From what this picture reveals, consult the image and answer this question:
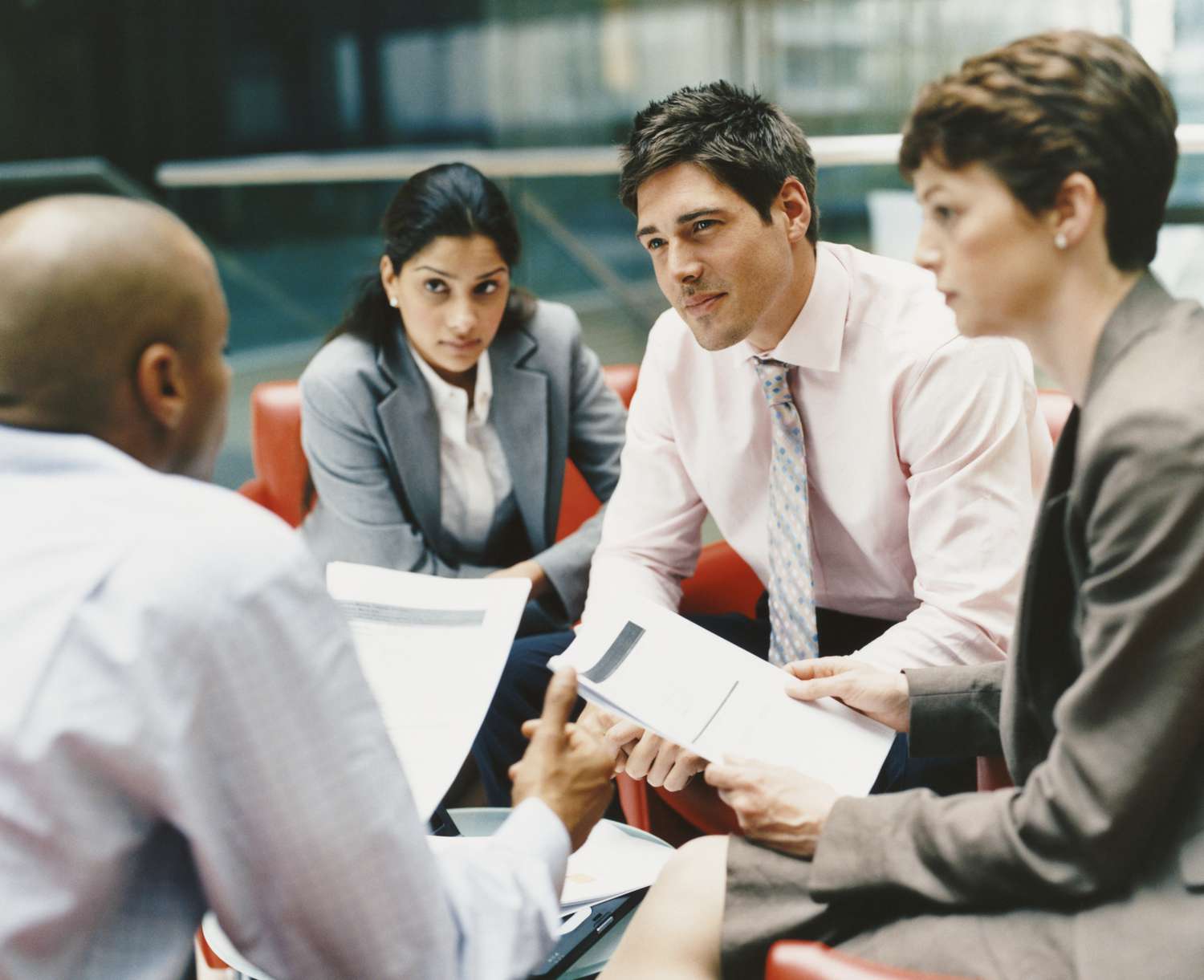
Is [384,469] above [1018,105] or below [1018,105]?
below

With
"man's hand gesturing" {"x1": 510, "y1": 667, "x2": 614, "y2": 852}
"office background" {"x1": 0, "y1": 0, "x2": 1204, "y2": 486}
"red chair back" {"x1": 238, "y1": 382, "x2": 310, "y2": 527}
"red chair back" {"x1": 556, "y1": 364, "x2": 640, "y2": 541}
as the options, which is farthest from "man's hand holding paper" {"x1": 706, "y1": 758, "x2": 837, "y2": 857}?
"office background" {"x1": 0, "y1": 0, "x2": 1204, "y2": 486}

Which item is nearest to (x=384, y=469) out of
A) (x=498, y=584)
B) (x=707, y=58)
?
(x=498, y=584)

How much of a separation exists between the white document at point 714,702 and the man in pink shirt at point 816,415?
0.13 meters

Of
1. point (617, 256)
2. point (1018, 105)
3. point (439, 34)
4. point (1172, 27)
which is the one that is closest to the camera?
point (1018, 105)

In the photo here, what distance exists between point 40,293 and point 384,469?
174cm

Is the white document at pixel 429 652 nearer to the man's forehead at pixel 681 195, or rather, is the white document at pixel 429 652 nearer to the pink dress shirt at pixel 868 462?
the pink dress shirt at pixel 868 462

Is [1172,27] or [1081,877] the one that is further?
[1172,27]

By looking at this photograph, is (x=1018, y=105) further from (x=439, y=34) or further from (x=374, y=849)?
(x=439, y=34)

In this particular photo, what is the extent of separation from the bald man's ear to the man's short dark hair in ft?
3.91

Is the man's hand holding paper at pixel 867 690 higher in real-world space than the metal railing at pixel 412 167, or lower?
lower

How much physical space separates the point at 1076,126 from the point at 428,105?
8.29m

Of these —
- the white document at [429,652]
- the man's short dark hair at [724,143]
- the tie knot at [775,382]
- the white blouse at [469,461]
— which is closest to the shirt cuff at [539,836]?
the white document at [429,652]

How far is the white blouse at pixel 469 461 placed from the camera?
9.05ft

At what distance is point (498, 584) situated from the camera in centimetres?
215
